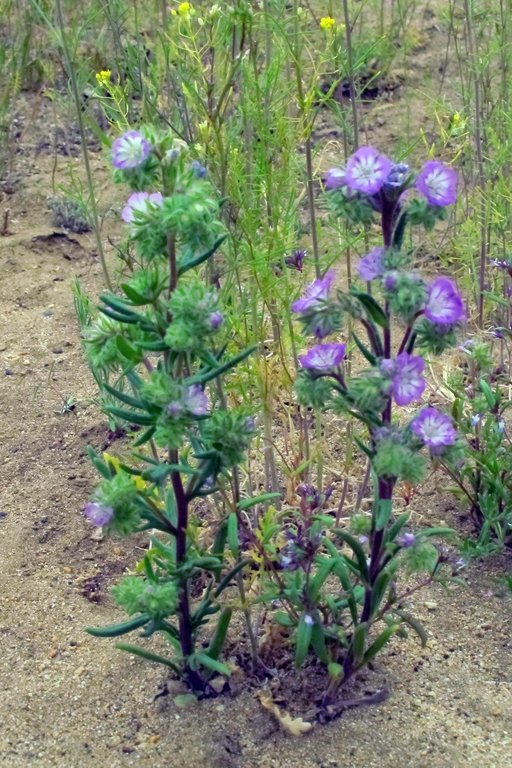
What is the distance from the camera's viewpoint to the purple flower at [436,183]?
69.8 inches

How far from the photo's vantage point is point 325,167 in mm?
4711

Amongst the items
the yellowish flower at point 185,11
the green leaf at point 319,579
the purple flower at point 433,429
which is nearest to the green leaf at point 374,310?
the purple flower at point 433,429

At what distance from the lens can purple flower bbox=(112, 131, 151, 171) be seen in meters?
1.75

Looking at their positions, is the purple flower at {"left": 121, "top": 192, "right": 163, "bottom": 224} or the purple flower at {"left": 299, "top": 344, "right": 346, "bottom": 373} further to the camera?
the purple flower at {"left": 299, "top": 344, "right": 346, "bottom": 373}

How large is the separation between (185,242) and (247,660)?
3.59 ft

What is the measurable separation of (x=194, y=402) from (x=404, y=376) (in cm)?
40

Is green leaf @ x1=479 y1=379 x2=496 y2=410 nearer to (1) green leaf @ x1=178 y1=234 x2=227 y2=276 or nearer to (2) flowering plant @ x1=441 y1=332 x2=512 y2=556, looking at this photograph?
(2) flowering plant @ x1=441 y1=332 x2=512 y2=556

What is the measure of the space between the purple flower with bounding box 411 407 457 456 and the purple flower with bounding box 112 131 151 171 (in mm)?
720

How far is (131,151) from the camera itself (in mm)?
1757

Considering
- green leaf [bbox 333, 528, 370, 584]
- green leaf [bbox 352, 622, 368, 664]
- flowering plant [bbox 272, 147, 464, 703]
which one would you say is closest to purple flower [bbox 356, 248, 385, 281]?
flowering plant [bbox 272, 147, 464, 703]

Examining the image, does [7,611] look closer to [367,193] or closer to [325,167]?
[367,193]

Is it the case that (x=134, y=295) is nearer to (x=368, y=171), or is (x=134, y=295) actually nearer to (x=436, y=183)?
(x=368, y=171)

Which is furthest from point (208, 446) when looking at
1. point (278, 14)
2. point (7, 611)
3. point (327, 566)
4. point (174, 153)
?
point (278, 14)

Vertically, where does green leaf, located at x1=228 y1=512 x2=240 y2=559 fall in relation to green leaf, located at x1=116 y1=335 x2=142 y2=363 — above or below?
below
